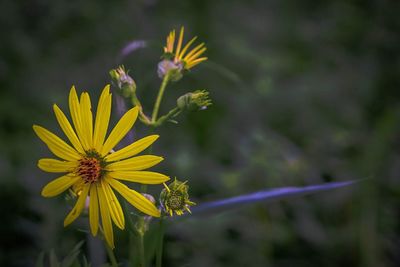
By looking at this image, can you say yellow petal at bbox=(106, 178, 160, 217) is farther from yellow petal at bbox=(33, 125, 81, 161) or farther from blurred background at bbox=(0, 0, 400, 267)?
blurred background at bbox=(0, 0, 400, 267)

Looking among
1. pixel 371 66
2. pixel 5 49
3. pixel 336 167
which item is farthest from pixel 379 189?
pixel 5 49

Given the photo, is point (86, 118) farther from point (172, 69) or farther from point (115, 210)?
point (172, 69)

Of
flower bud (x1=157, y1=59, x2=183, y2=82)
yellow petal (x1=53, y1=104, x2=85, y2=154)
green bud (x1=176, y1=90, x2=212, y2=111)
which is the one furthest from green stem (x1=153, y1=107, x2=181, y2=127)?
yellow petal (x1=53, y1=104, x2=85, y2=154)

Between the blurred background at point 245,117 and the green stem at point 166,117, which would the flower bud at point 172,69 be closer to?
the green stem at point 166,117

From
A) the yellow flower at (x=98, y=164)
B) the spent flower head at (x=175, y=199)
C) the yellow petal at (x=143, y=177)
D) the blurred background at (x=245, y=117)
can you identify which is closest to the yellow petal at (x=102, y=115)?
the yellow flower at (x=98, y=164)

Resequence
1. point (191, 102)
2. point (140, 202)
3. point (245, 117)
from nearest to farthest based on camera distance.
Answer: point (140, 202), point (191, 102), point (245, 117)

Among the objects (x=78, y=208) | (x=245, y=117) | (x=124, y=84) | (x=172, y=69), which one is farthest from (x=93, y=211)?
(x=245, y=117)
